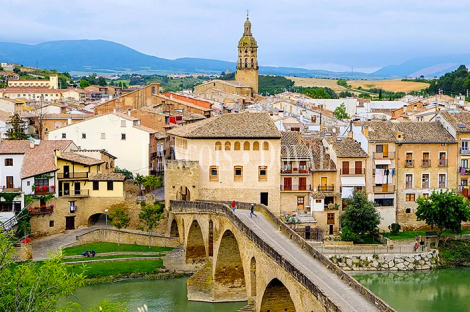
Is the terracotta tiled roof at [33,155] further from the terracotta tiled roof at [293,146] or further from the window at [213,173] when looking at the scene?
the terracotta tiled roof at [293,146]

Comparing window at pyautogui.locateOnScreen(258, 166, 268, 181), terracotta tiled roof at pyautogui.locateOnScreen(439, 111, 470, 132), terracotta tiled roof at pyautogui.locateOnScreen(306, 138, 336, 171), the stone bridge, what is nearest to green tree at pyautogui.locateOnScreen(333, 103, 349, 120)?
terracotta tiled roof at pyautogui.locateOnScreen(439, 111, 470, 132)

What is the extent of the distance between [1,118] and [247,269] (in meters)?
38.6

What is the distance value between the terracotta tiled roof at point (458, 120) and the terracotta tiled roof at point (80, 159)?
21.4 m

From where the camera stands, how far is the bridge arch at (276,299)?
2894 cm

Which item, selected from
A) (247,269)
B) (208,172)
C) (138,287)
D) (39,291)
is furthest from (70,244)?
(39,291)

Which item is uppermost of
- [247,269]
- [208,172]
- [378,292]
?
[208,172]

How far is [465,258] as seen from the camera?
4400 centimetres

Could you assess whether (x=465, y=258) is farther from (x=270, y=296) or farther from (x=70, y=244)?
(x=70, y=244)

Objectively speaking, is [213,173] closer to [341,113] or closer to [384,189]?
[384,189]

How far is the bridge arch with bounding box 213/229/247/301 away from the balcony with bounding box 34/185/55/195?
11.7 meters

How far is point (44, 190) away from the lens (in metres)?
44.2

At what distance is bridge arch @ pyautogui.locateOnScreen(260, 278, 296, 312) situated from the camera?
2894 centimetres

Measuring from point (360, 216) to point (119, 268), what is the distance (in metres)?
13.7

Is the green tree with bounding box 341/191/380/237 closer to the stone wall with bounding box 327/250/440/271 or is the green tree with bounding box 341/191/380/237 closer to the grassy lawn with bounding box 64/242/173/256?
the stone wall with bounding box 327/250/440/271
